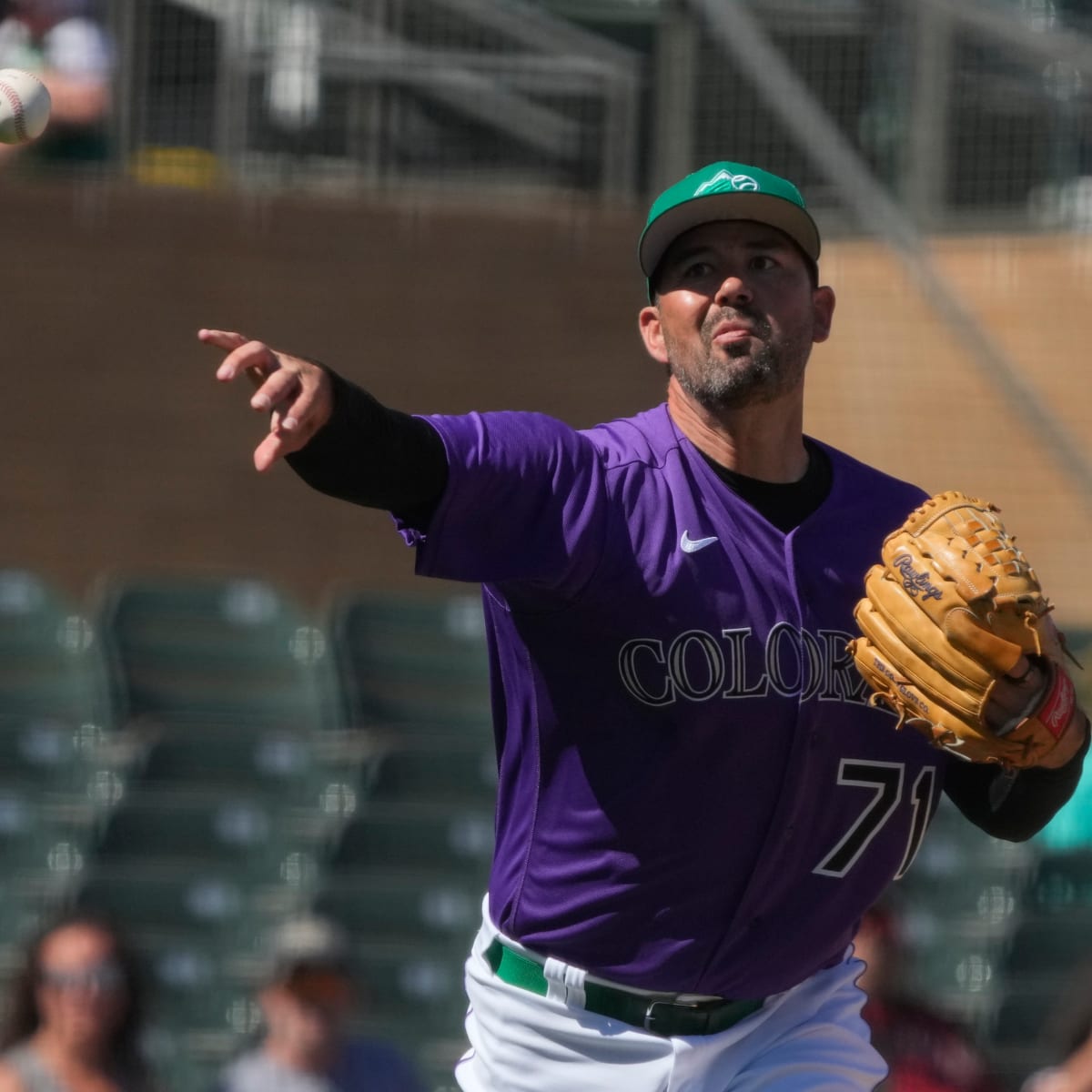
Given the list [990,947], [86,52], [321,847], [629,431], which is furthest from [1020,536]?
A: [629,431]

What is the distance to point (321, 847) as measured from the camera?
602 centimetres

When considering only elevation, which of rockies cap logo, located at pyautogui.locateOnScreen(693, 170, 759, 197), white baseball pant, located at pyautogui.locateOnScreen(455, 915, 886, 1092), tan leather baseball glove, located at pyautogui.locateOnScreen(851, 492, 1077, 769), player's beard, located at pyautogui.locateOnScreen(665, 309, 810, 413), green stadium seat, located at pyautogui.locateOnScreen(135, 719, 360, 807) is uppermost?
rockies cap logo, located at pyautogui.locateOnScreen(693, 170, 759, 197)

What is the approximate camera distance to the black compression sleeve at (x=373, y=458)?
7.59 ft

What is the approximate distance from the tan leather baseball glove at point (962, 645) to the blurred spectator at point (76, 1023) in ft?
8.74

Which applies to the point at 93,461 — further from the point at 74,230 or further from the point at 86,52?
the point at 86,52

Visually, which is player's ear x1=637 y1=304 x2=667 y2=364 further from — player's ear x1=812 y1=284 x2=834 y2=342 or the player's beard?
player's ear x1=812 y1=284 x2=834 y2=342

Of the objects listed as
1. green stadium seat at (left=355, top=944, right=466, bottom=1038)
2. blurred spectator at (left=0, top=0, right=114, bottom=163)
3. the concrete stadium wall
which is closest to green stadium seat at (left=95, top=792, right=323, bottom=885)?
green stadium seat at (left=355, top=944, right=466, bottom=1038)

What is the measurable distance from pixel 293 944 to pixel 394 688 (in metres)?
1.70

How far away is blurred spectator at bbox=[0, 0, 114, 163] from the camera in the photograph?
7.35m

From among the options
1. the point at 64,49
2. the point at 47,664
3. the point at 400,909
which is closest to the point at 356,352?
the point at 64,49

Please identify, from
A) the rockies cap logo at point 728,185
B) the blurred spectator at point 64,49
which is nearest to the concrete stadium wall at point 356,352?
the blurred spectator at point 64,49

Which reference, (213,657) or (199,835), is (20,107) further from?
(213,657)

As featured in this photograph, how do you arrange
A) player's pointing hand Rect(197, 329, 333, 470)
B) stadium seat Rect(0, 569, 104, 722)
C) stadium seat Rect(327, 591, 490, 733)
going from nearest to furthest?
player's pointing hand Rect(197, 329, 333, 470)
stadium seat Rect(0, 569, 104, 722)
stadium seat Rect(327, 591, 490, 733)

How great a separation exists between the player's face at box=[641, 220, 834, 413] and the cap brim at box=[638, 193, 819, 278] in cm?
2
